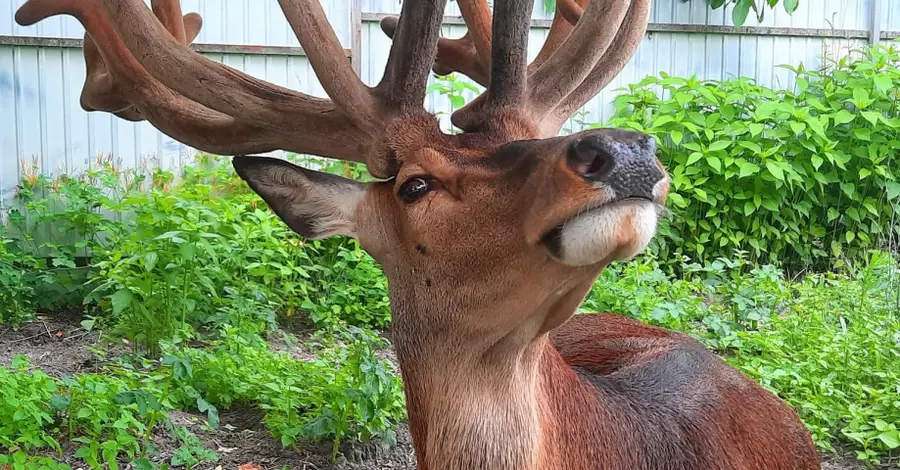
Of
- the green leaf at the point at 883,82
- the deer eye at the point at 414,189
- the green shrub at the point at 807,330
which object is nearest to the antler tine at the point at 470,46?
the deer eye at the point at 414,189

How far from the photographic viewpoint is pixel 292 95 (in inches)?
119

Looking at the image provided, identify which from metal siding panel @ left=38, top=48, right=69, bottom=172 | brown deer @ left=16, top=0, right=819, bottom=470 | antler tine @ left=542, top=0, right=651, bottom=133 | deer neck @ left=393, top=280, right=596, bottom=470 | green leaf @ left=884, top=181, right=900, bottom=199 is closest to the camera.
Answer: brown deer @ left=16, top=0, right=819, bottom=470

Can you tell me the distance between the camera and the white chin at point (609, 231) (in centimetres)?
207

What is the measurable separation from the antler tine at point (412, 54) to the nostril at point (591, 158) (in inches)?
33.0

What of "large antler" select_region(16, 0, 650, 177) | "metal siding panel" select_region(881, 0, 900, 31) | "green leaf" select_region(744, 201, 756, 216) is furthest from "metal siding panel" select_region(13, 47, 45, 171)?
"metal siding panel" select_region(881, 0, 900, 31)

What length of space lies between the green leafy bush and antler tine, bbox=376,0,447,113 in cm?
532

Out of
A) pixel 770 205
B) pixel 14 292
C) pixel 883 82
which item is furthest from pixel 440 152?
pixel 883 82

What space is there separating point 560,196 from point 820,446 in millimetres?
2634

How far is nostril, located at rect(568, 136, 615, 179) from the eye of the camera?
2062 mm

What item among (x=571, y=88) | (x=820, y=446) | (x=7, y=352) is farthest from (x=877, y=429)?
(x=7, y=352)

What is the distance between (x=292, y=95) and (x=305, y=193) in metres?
0.33

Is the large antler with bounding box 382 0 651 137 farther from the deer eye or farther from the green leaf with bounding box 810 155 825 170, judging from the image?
the green leaf with bounding box 810 155 825 170

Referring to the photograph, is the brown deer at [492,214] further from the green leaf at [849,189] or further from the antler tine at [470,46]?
the green leaf at [849,189]

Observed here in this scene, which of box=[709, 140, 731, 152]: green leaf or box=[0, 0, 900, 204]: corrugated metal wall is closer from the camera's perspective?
box=[0, 0, 900, 204]: corrugated metal wall
